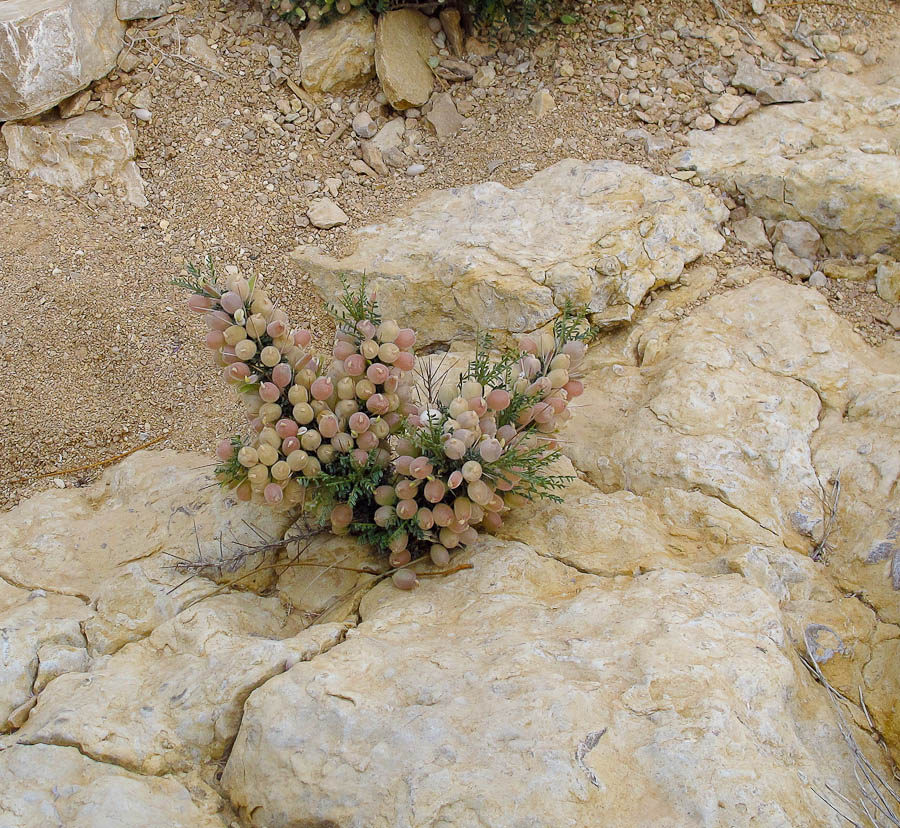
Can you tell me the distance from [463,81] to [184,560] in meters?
2.73

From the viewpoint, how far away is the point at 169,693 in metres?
2.08

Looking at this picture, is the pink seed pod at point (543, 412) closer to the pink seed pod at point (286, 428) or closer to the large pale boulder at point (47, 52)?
the pink seed pod at point (286, 428)

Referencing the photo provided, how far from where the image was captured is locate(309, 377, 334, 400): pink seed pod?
2.33 metres

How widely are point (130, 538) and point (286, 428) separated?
864 millimetres

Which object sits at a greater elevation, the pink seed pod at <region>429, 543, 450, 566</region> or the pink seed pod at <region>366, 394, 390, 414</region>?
the pink seed pod at <region>366, 394, 390, 414</region>

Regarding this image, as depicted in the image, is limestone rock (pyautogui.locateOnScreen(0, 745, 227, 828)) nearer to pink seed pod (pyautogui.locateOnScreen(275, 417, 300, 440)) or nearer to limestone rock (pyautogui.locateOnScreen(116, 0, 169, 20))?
pink seed pod (pyautogui.locateOnScreen(275, 417, 300, 440))

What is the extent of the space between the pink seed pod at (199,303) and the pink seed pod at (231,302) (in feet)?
0.16

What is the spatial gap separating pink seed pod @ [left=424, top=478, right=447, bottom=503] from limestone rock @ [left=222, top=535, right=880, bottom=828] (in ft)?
1.06

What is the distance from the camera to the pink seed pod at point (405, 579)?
93.9 inches

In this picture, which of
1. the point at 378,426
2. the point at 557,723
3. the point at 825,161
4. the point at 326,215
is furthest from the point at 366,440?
the point at 825,161

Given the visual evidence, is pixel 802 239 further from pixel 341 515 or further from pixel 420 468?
pixel 341 515

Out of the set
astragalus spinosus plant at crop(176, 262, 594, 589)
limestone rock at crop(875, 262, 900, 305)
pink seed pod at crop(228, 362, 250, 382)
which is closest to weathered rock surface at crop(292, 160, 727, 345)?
limestone rock at crop(875, 262, 900, 305)

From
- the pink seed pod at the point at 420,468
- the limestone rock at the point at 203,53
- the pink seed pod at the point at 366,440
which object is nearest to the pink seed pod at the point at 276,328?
the pink seed pod at the point at 366,440

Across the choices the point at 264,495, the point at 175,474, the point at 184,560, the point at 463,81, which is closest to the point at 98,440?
the point at 175,474
